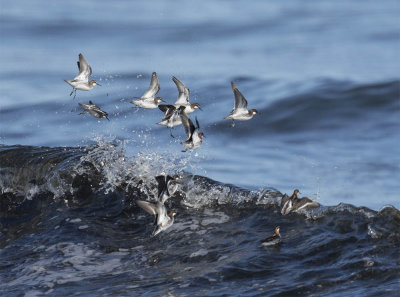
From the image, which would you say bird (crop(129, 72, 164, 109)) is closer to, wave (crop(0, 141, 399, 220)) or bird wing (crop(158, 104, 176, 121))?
bird wing (crop(158, 104, 176, 121))

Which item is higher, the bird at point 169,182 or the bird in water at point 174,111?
the bird in water at point 174,111

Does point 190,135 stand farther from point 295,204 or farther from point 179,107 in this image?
point 295,204

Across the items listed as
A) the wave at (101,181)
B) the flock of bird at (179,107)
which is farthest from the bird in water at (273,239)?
the flock of bird at (179,107)

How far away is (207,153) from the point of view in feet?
45.4

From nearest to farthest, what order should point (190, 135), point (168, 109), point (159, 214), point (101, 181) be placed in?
point (159, 214) → point (190, 135) → point (168, 109) → point (101, 181)

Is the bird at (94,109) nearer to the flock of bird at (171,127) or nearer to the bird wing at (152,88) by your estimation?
the flock of bird at (171,127)

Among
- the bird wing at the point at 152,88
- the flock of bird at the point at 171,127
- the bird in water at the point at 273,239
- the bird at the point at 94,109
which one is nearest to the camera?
the bird in water at the point at 273,239

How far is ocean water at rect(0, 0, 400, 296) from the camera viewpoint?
24.5ft

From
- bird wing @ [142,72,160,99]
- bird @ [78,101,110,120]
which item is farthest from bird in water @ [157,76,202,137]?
bird @ [78,101,110,120]

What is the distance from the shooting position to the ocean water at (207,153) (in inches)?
293

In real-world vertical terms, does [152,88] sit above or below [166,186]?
above

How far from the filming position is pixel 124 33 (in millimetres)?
26734

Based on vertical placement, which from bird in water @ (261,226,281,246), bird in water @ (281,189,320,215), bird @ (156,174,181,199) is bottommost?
bird in water @ (261,226,281,246)

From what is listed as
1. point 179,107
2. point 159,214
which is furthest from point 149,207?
point 179,107
